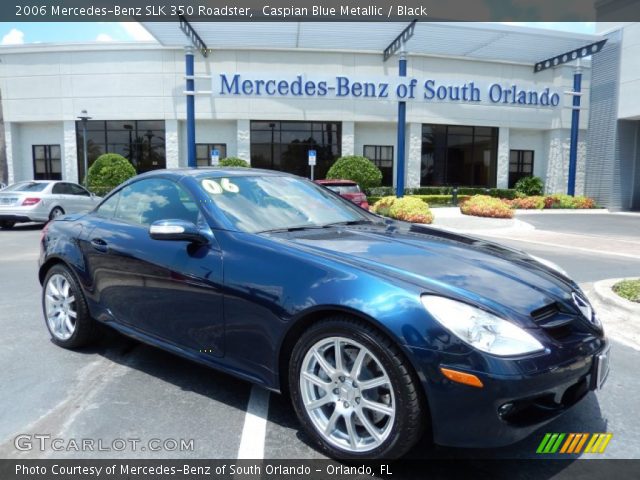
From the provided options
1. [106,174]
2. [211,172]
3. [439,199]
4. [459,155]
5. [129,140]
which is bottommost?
[439,199]

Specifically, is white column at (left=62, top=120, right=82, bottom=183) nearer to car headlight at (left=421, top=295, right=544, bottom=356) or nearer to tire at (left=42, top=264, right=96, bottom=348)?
tire at (left=42, top=264, right=96, bottom=348)

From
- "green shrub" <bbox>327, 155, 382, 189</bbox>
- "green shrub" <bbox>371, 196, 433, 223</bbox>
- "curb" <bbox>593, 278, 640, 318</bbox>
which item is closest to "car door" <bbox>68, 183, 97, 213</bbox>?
"green shrub" <bbox>371, 196, 433, 223</bbox>

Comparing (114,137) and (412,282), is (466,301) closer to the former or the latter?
(412,282)

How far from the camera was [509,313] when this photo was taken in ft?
7.58

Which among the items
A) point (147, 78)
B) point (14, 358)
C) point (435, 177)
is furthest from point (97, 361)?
point (435, 177)

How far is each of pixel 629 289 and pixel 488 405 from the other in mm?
4366

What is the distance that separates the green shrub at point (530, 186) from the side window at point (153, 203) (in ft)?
91.1

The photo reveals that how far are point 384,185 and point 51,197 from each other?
58.8 ft

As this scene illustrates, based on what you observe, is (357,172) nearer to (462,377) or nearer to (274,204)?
(274,204)

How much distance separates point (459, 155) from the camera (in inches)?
1145

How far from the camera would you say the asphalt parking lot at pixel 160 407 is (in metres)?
2.68

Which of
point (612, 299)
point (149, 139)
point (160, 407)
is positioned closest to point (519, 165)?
point (149, 139)

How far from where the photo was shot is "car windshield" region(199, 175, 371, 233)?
3.26m

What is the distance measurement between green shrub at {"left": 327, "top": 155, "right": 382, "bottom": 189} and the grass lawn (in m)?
18.9
